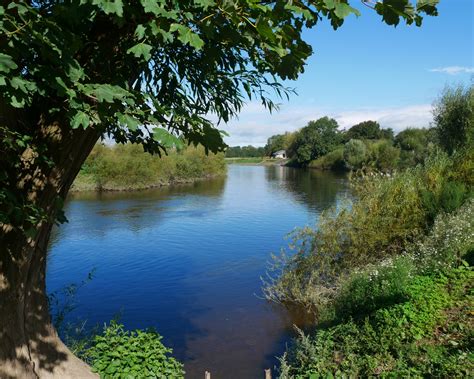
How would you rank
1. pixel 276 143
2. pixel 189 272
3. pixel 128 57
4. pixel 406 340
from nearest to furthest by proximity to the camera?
1. pixel 128 57
2. pixel 406 340
3. pixel 189 272
4. pixel 276 143

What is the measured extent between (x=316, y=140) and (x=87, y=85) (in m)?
94.3

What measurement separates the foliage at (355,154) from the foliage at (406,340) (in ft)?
196

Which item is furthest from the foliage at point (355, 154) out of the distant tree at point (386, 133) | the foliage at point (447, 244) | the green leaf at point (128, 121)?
the green leaf at point (128, 121)

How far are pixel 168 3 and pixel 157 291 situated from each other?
11884mm

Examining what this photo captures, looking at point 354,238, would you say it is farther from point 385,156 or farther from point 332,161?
point 332,161

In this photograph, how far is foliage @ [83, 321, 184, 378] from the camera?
5457 mm

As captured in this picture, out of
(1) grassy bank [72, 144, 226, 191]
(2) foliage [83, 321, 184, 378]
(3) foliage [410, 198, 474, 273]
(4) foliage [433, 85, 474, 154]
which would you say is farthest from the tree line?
(1) grassy bank [72, 144, 226, 191]

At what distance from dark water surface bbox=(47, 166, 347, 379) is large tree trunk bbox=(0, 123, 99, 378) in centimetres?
384

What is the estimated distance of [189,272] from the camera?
15766 millimetres

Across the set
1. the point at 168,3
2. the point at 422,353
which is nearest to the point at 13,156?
the point at 168,3

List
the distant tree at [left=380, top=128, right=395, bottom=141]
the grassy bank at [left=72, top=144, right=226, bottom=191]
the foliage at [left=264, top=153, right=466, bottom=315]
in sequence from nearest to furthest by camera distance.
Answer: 1. the foliage at [left=264, top=153, right=466, bottom=315]
2. the grassy bank at [left=72, top=144, right=226, bottom=191]
3. the distant tree at [left=380, top=128, right=395, bottom=141]

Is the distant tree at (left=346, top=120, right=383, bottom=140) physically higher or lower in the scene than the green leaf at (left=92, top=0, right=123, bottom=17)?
higher

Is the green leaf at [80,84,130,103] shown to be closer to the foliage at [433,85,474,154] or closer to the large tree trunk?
the large tree trunk

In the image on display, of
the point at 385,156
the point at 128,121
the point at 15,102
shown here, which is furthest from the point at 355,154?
the point at 15,102
